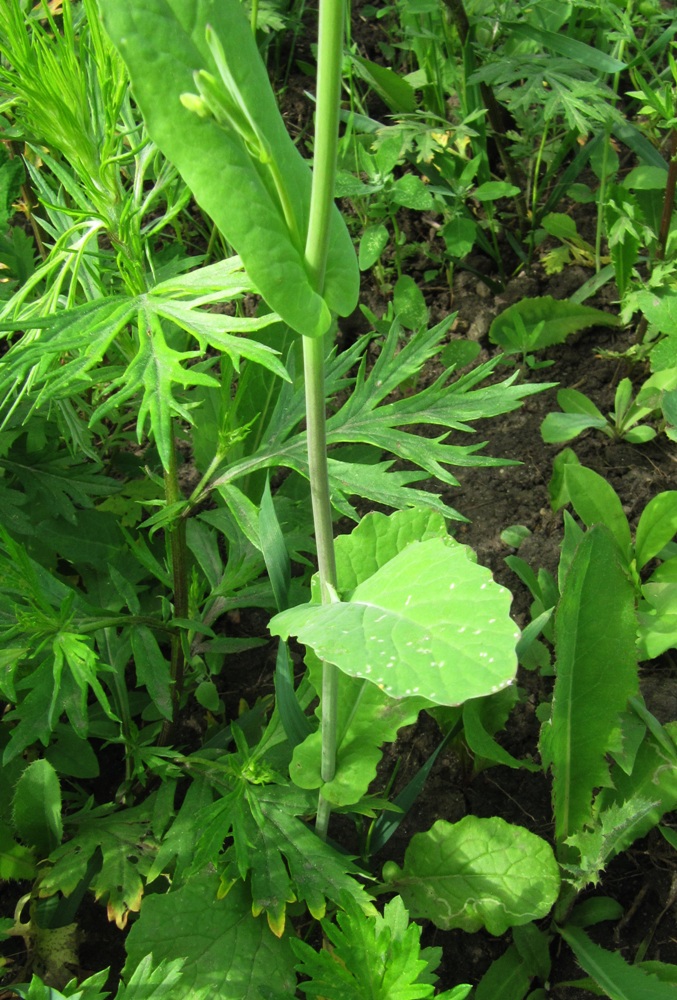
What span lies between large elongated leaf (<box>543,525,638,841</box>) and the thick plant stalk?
0.49m

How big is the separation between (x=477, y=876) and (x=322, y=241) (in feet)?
3.71

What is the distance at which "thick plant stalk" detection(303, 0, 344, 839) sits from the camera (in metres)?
0.60

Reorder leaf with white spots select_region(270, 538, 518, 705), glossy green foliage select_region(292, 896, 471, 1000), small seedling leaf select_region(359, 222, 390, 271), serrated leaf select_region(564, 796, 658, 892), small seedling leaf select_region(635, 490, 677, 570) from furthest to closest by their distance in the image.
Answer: small seedling leaf select_region(359, 222, 390, 271) < small seedling leaf select_region(635, 490, 677, 570) < serrated leaf select_region(564, 796, 658, 892) < glossy green foliage select_region(292, 896, 471, 1000) < leaf with white spots select_region(270, 538, 518, 705)

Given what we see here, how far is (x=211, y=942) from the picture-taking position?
1.35 meters

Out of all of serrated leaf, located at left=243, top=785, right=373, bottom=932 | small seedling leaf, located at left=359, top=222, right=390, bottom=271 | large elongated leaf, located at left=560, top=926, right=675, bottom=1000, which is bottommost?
large elongated leaf, located at left=560, top=926, right=675, bottom=1000

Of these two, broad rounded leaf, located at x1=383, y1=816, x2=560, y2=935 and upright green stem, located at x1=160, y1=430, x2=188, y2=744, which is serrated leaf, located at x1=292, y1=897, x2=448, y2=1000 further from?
upright green stem, located at x1=160, y1=430, x2=188, y2=744

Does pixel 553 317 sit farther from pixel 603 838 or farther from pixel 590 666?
pixel 603 838

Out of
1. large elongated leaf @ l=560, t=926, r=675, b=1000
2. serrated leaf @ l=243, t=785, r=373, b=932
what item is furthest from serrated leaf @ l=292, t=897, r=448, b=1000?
large elongated leaf @ l=560, t=926, r=675, b=1000

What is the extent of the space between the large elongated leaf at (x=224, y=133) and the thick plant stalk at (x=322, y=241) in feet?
0.10

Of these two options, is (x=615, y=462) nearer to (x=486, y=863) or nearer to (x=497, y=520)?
(x=497, y=520)

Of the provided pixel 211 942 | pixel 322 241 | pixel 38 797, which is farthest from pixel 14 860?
pixel 322 241

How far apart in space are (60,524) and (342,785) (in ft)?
2.71

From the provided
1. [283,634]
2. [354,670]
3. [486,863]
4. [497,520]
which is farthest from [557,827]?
[354,670]

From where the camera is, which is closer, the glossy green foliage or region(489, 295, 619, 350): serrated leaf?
the glossy green foliage
